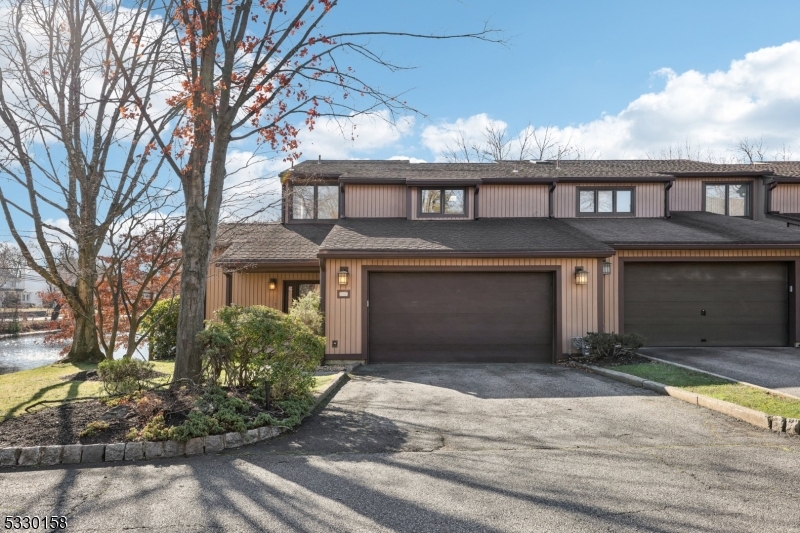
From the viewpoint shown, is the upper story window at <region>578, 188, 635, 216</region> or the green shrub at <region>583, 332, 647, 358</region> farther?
the upper story window at <region>578, 188, 635, 216</region>

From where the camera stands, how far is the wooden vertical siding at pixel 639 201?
46.4 ft

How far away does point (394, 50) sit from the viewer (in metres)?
7.52

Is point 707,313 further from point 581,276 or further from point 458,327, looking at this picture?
point 458,327

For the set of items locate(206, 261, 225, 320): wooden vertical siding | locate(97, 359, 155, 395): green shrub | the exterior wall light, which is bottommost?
locate(97, 359, 155, 395): green shrub

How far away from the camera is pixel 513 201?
1402cm

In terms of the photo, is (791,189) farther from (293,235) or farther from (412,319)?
(293,235)

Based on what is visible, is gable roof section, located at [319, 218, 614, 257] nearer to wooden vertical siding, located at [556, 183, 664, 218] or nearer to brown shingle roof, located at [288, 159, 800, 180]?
wooden vertical siding, located at [556, 183, 664, 218]

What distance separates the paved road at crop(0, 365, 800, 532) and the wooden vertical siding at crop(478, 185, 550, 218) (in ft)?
28.4

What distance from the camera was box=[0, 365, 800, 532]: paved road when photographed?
315 centimetres

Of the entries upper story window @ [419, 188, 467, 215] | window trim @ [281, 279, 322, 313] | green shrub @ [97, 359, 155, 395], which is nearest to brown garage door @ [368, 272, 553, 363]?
upper story window @ [419, 188, 467, 215]

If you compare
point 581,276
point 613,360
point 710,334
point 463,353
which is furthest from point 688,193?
point 463,353

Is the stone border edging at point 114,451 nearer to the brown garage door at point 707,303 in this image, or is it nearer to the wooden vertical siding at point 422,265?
the wooden vertical siding at point 422,265

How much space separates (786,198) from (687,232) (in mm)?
5693

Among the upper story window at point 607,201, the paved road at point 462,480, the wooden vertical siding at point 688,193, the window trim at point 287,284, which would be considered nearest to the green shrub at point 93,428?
the paved road at point 462,480
